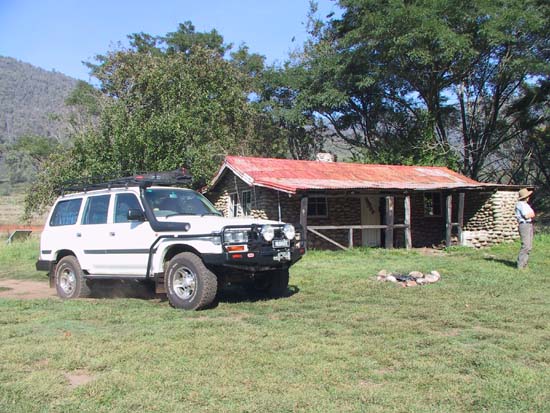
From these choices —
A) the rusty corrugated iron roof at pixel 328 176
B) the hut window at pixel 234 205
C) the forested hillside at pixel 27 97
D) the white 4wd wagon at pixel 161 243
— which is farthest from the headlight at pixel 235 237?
the forested hillside at pixel 27 97

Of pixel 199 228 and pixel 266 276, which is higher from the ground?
pixel 199 228

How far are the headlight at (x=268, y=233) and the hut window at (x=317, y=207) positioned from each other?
11654 millimetres

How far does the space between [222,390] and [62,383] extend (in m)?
1.31

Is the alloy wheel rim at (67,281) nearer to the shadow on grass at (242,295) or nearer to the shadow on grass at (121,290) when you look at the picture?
the shadow on grass at (121,290)

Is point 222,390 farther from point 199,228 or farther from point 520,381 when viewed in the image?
point 199,228

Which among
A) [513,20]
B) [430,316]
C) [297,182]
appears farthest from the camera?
[513,20]

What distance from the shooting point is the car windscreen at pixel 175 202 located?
26.8 feet

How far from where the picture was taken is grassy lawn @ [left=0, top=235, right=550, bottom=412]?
12.8 feet

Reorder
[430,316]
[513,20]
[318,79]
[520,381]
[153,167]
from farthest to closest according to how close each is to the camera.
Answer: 1. [318,79]
2. [513,20]
3. [153,167]
4. [430,316]
5. [520,381]

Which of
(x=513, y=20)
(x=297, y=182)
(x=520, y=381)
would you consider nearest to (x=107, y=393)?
(x=520, y=381)

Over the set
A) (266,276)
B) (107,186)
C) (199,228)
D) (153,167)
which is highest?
(153,167)

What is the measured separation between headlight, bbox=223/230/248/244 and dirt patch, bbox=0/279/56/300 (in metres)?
4.22

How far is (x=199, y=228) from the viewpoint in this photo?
7.43 m

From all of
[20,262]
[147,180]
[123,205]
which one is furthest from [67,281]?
[20,262]
